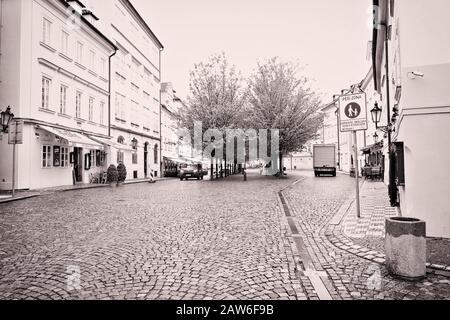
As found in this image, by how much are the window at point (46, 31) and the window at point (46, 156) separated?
20.6 ft

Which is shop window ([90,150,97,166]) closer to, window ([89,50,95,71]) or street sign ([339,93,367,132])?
window ([89,50,95,71])

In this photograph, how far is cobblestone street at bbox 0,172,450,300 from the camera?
386 cm

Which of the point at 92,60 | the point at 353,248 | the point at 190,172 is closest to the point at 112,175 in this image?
the point at 92,60

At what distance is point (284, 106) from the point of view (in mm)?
31734

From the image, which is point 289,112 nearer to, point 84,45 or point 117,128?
point 117,128

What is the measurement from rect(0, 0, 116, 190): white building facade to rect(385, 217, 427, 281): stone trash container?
18.6 metres

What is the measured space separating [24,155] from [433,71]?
738 inches

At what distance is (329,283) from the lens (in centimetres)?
412

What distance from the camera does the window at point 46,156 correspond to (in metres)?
19.8

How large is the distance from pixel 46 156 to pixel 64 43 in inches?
305

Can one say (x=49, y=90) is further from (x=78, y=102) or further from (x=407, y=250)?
(x=407, y=250)
